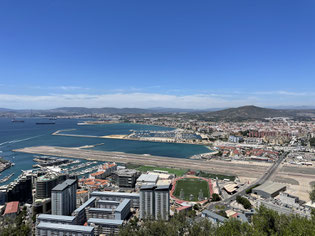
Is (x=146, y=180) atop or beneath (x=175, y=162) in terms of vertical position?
atop

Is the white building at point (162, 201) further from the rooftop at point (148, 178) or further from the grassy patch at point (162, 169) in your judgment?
the grassy patch at point (162, 169)

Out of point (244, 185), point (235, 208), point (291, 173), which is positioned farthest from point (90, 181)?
point (291, 173)

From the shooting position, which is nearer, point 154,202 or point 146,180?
point 154,202

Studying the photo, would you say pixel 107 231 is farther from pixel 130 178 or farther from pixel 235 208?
pixel 235 208

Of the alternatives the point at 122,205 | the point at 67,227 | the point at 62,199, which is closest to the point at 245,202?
the point at 122,205

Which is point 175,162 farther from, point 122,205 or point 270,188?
point 122,205

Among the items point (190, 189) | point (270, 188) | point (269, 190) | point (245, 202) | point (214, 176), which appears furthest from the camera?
point (214, 176)

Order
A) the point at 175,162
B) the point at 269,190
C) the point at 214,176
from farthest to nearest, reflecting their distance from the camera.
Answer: the point at 175,162 → the point at 214,176 → the point at 269,190

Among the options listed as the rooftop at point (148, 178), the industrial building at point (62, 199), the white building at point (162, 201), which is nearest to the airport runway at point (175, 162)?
the rooftop at point (148, 178)
